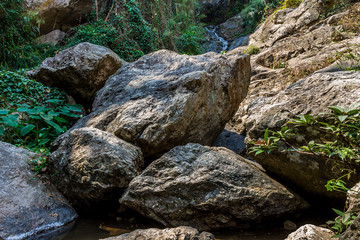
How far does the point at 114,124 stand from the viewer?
358 cm

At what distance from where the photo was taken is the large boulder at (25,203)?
2.74m

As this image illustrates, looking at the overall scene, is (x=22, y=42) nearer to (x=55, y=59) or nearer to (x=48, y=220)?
(x=55, y=59)

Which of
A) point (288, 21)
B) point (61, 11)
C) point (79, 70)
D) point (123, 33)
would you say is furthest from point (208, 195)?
point (61, 11)

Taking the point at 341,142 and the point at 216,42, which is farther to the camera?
the point at 216,42

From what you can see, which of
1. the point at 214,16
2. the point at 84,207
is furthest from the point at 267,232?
the point at 214,16

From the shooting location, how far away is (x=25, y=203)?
2969 millimetres

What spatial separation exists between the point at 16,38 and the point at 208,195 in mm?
7707

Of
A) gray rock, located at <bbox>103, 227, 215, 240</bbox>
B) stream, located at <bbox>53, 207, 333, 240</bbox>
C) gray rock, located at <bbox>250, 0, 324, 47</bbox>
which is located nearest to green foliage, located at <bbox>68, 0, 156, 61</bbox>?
gray rock, located at <bbox>250, 0, 324, 47</bbox>

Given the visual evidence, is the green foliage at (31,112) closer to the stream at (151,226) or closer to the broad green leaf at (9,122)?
the broad green leaf at (9,122)

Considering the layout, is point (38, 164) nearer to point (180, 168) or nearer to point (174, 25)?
point (180, 168)

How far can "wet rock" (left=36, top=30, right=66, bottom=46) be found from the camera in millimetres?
9398

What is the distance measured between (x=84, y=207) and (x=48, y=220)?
39cm

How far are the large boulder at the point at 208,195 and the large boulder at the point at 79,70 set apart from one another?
326 cm

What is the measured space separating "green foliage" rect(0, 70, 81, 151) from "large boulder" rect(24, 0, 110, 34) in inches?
178
